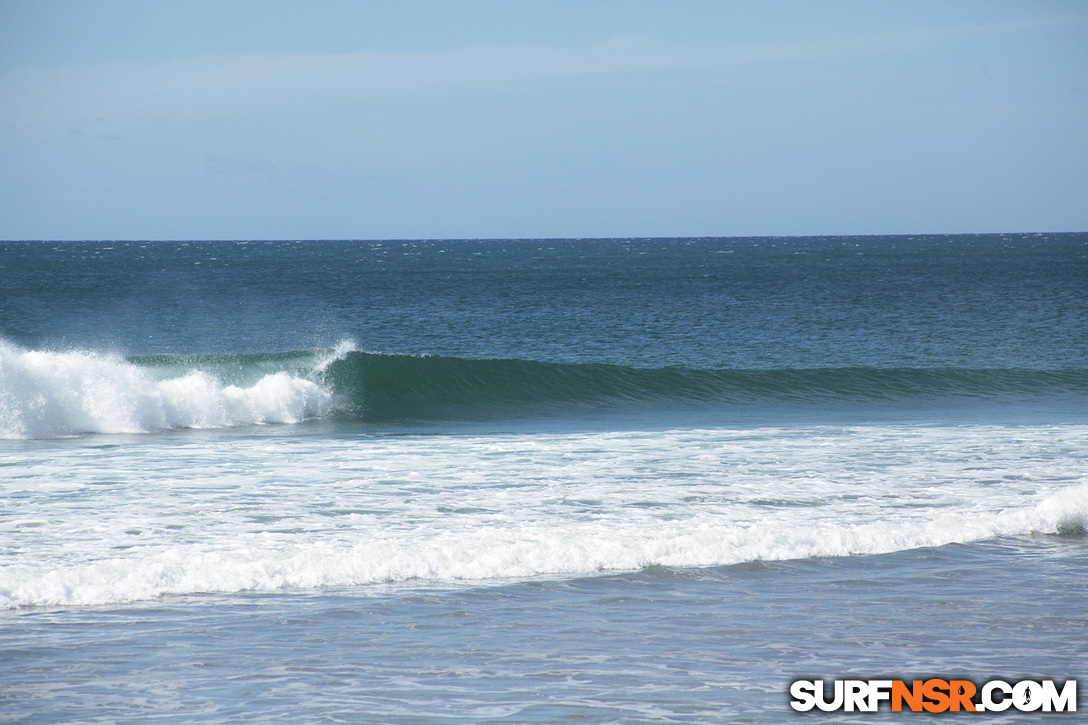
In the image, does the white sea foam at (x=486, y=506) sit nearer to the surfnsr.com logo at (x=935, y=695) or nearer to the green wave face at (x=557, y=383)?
the surfnsr.com logo at (x=935, y=695)

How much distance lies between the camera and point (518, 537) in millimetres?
7707

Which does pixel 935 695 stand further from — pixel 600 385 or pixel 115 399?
pixel 600 385

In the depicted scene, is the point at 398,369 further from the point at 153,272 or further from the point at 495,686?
the point at 153,272

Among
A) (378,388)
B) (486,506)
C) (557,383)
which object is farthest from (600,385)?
(486,506)

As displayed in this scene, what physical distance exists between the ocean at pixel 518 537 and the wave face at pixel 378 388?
0.07 metres

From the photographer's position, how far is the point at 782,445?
12.8m

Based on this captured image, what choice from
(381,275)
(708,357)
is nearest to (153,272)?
(381,275)

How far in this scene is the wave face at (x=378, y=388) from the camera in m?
14.6

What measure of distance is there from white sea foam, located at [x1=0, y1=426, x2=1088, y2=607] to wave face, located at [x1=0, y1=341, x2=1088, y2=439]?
2.40 meters

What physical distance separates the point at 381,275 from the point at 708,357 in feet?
171

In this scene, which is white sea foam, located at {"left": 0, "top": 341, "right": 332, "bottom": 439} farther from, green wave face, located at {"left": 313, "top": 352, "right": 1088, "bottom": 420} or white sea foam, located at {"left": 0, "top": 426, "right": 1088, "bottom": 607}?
white sea foam, located at {"left": 0, "top": 426, "right": 1088, "bottom": 607}

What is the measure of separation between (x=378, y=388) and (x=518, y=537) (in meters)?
12.2

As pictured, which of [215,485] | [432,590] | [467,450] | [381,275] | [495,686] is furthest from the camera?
[381,275]

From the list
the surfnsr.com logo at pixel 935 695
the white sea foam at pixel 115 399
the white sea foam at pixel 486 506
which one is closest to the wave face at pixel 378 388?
the white sea foam at pixel 115 399
